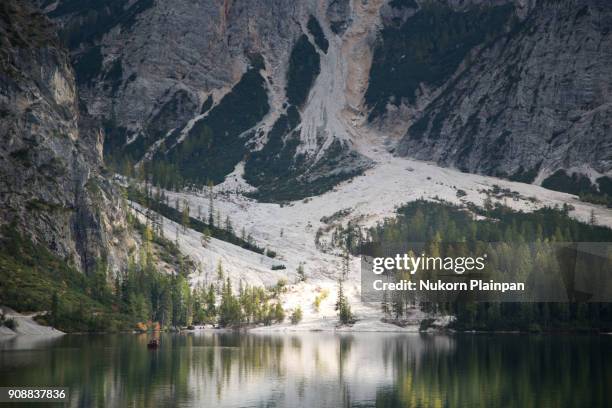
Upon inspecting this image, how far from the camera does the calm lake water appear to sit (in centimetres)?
11038

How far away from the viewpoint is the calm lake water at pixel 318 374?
Answer: 11038 cm

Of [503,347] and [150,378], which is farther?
[503,347]

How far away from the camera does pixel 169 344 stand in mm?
199375

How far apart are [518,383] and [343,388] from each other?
966 inches

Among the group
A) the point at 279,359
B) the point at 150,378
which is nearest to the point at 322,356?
the point at 279,359

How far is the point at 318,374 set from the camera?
5468 inches

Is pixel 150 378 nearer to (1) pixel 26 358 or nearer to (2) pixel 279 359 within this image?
(1) pixel 26 358

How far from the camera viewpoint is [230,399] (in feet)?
364

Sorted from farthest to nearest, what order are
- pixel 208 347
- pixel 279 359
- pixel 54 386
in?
1. pixel 208 347
2. pixel 279 359
3. pixel 54 386

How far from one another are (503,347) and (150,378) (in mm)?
81787

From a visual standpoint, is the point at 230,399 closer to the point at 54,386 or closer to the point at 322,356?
the point at 54,386

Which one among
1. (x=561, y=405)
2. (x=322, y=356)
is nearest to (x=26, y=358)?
(x=322, y=356)

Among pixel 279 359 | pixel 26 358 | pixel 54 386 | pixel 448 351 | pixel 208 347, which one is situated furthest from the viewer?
pixel 208 347

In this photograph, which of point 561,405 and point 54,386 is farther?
point 54,386
